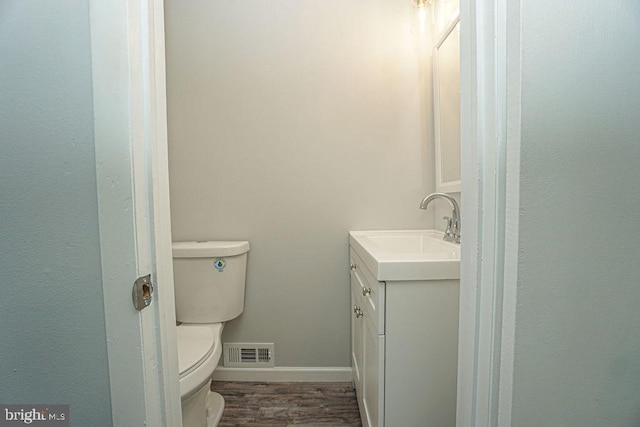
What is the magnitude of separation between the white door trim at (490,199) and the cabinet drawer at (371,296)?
1.29 ft

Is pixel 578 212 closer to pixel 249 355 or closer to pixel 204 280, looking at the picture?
pixel 204 280

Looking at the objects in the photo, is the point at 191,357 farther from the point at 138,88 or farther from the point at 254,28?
the point at 254,28

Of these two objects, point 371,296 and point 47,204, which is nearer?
point 47,204

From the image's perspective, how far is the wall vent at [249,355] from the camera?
171 cm

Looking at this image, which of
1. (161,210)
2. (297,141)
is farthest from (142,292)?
(297,141)

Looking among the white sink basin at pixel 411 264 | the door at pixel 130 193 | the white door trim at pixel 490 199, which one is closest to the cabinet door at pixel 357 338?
the white sink basin at pixel 411 264

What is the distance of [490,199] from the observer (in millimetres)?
501

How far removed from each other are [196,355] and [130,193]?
2.88ft

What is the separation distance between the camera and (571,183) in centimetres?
48

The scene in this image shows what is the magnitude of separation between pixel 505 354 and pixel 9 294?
31.3 inches

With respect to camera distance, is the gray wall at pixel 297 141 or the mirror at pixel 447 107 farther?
the gray wall at pixel 297 141

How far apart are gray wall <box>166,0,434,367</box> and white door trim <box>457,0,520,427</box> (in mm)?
1107

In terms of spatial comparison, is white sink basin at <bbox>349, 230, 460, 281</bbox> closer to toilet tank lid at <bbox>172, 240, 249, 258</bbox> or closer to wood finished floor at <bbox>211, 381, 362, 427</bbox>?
toilet tank lid at <bbox>172, 240, 249, 258</bbox>

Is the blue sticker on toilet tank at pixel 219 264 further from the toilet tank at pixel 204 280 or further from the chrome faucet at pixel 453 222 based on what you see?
the chrome faucet at pixel 453 222
